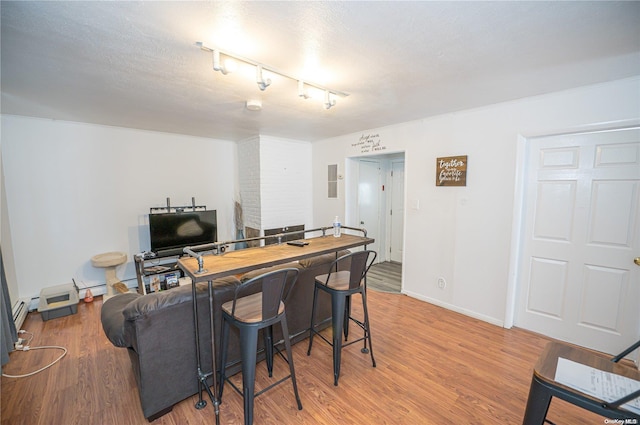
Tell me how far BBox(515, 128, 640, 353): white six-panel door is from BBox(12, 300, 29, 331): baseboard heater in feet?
17.6

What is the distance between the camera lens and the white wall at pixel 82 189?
3207 mm

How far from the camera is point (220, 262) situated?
1.79m

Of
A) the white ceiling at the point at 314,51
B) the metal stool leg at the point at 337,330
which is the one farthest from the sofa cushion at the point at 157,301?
the white ceiling at the point at 314,51

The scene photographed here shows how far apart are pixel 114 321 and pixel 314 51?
222 centimetres

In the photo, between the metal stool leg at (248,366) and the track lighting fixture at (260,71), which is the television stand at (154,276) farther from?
the track lighting fixture at (260,71)

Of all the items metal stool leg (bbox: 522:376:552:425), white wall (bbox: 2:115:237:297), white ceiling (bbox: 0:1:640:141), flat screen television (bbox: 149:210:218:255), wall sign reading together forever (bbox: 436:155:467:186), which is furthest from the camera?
flat screen television (bbox: 149:210:218:255)

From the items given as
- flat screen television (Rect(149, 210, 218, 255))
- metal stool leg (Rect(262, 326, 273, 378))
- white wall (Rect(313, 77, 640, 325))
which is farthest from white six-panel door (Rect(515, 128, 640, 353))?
flat screen television (Rect(149, 210, 218, 255))

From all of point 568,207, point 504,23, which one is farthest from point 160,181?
point 568,207

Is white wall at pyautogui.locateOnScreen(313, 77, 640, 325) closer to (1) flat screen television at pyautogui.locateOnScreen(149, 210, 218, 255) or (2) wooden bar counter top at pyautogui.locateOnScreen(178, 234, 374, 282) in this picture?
(2) wooden bar counter top at pyautogui.locateOnScreen(178, 234, 374, 282)

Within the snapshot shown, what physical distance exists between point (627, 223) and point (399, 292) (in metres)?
2.37

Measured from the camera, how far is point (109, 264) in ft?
11.3

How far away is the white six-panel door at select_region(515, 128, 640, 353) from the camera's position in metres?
2.23

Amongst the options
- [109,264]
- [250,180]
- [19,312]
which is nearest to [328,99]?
[250,180]

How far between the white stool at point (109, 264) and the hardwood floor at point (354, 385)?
807mm
